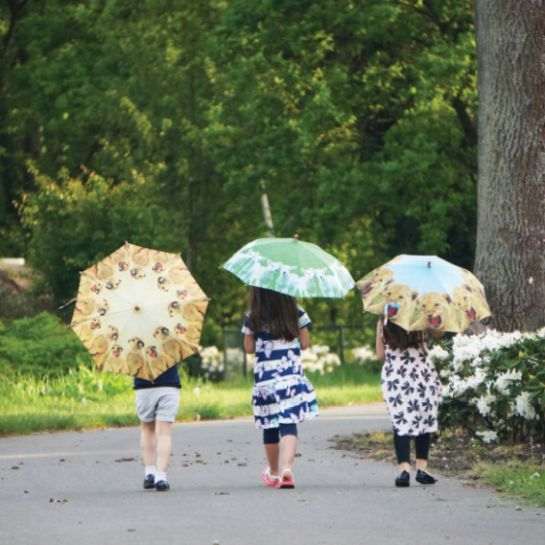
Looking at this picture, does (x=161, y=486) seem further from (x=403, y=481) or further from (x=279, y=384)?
(x=403, y=481)

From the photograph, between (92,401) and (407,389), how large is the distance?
12.2 metres

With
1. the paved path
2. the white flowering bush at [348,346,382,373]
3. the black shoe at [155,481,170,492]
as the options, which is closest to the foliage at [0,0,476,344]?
the white flowering bush at [348,346,382,373]

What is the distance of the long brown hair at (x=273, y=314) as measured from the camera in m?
12.9

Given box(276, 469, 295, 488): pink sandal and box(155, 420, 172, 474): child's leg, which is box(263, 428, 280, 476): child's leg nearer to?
box(276, 469, 295, 488): pink sandal

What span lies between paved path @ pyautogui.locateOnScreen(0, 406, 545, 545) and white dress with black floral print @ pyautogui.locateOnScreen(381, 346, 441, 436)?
1.56 ft

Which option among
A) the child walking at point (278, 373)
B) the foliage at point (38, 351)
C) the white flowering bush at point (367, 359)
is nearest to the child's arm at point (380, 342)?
the child walking at point (278, 373)

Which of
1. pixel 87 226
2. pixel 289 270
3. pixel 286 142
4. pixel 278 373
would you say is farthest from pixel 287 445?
pixel 286 142

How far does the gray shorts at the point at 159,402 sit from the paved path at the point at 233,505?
0.54 m

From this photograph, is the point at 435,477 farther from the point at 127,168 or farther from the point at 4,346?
the point at 127,168

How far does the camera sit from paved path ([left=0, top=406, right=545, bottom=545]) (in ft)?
33.0

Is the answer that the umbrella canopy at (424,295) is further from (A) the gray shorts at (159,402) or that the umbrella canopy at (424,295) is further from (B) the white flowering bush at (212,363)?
(B) the white flowering bush at (212,363)

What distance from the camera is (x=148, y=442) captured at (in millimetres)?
13047

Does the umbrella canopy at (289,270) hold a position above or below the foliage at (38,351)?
above

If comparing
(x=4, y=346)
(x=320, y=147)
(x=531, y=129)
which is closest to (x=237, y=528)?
(x=531, y=129)
